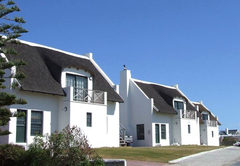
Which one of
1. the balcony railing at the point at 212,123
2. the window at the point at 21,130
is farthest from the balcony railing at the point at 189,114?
the window at the point at 21,130

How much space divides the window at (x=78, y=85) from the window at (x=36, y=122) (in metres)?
3.09

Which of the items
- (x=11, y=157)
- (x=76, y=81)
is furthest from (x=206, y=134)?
(x=11, y=157)

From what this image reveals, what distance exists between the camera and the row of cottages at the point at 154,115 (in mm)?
34062

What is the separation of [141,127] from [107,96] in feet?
28.6

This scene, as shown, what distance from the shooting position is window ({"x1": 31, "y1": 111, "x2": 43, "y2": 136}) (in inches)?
869

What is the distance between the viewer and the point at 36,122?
22.3 metres

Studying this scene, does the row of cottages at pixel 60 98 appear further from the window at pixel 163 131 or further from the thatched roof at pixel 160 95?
the window at pixel 163 131

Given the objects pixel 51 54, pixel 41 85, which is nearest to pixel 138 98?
pixel 51 54

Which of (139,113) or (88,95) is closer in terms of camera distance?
(88,95)

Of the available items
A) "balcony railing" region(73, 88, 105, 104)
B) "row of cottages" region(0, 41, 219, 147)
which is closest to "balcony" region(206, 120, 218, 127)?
"row of cottages" region(0, 41, 219, 147)

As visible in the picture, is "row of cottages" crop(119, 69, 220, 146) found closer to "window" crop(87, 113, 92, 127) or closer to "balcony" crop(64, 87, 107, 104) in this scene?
"balcony" crop(64, 87, 107, 104)

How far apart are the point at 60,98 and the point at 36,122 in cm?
256

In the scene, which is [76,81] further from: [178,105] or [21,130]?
[178,105]

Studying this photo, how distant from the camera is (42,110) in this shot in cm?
2280
